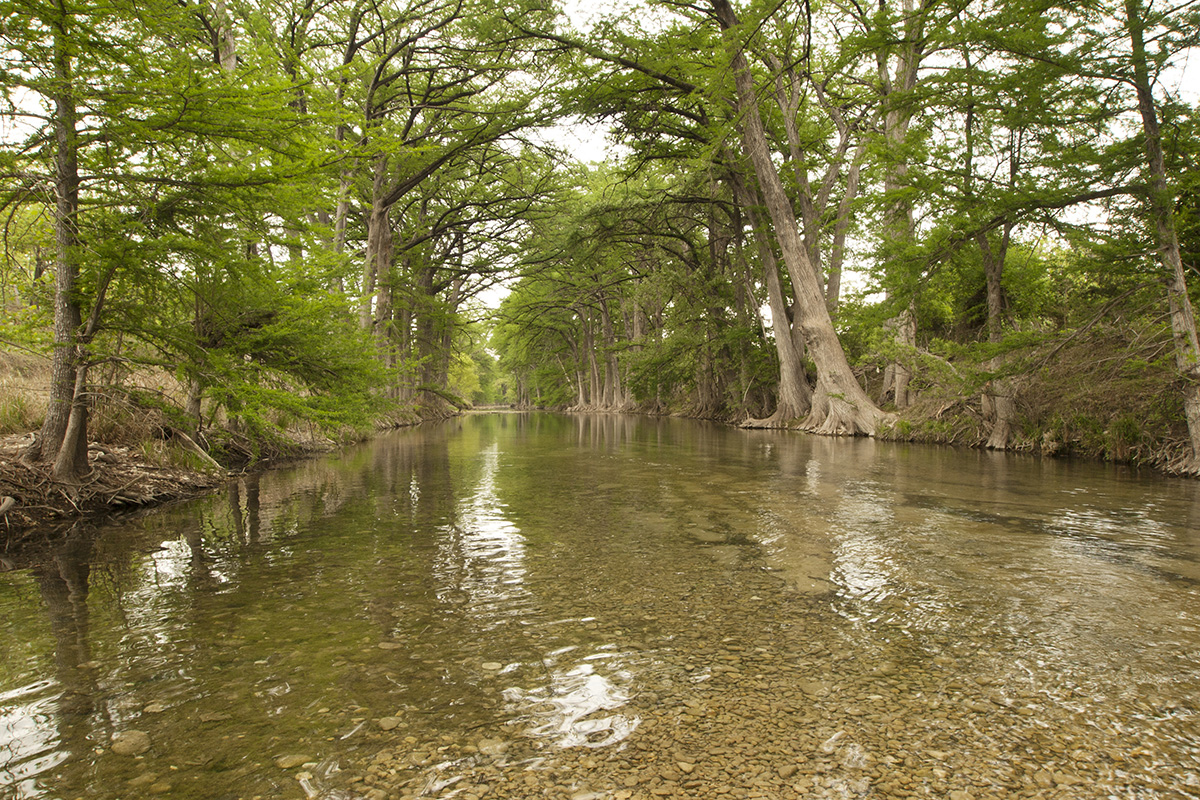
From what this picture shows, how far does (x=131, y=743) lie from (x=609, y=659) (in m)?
1.61

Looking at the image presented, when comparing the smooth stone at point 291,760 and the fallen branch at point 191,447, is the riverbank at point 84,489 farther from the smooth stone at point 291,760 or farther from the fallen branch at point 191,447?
the smooth stone at point 291,760

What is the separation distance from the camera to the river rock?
1.89 meters

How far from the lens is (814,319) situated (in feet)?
52.2

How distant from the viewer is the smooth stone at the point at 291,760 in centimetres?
183

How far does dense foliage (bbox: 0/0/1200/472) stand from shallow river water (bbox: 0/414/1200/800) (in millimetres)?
2417

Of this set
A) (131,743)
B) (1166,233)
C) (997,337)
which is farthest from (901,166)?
(131,743)

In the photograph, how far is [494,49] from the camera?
15531 mm

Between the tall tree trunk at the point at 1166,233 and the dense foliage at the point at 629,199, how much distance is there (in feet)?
0.10

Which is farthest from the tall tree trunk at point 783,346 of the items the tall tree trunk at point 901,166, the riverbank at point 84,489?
the riverbank at point 84,489

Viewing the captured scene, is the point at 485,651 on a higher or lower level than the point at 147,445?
lower

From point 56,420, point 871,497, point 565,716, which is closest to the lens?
point 565,716

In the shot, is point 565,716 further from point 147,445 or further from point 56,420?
point 147,445

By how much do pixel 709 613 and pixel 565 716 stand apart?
3.78 ft

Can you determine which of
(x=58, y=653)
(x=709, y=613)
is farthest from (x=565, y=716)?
(x=58, y=653)
